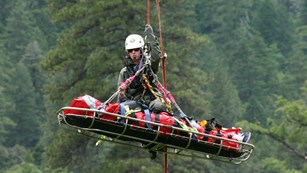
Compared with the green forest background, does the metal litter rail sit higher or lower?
lower

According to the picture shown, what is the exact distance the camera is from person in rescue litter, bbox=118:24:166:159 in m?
19.2

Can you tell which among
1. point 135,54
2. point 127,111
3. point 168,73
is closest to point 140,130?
point 127,111

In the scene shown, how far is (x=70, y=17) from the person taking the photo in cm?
4472

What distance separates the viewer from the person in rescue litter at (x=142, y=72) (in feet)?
63.0

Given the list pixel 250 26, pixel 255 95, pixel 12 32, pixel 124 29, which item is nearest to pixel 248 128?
pixel 124 29

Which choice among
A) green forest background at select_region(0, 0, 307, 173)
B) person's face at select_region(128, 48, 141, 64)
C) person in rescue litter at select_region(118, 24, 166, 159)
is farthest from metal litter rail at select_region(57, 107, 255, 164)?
green forest background at select_region(0, 0, 307, 173)

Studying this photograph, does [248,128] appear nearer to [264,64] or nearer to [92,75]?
[92,75]

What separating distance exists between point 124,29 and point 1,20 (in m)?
54.2

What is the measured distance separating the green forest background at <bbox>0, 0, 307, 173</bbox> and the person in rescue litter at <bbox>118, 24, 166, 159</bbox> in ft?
68.7

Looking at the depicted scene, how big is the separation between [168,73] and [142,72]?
2724 cm

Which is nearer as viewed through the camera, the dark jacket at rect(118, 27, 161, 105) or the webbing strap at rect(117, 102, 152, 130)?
the webbing strap at rect(117, 102, 152, 130)

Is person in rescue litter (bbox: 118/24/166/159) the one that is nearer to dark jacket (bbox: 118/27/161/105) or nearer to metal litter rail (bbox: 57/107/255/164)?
dark jacket (bbox: 118/27/161/105)

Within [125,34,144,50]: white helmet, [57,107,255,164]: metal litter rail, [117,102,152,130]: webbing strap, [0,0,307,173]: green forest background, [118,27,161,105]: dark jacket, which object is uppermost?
[0,0,307,173]: green forest background

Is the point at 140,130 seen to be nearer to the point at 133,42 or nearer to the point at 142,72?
the point at 142,72
